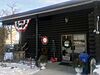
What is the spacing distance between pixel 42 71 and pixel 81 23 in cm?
377

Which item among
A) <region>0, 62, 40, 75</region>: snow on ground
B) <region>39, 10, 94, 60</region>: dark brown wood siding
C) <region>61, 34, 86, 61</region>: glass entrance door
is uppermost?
<region>39, 10, 94, 60</region>: dark brown wood siding

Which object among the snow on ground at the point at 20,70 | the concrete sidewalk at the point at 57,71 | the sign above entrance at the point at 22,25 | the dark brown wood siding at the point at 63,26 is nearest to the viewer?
the concrete sidewalk at the point at 57,71

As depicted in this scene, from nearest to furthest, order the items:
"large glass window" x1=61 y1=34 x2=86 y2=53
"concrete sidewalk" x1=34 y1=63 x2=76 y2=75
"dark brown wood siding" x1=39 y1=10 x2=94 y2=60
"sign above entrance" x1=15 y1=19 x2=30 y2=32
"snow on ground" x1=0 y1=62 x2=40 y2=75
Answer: "concrete sidewalk" x1=34 y1=63 x2=76 y2=75, "snow on ground" x1=0 y1=62 x2=40 y2=75, "dark brown wood siding" x1=39 y1=10 x2=94 y2=60, "large glass window" x1=61 y1=34 x2=86 y2=53, "sign above entrance" x1=15 y1=19 x2=30 y2=32

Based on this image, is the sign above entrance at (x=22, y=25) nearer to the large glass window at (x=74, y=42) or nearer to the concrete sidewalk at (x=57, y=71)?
the large glass window at (x=74, y=42)

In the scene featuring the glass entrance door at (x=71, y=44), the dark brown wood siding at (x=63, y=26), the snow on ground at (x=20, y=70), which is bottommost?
the snow on ground at (x=20, y=70)

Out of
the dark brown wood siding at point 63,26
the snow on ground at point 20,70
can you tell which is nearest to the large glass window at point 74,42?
the dark brown wood siding at point 63,26

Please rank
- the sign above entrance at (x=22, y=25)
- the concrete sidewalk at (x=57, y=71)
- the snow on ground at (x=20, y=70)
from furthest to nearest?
the sign above entrance at (x=22, y=25) < the snow on ground at (x=20, y=70) < the concrete sidewalk at (x=57, y=71)

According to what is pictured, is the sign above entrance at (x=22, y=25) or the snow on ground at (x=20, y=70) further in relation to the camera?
the sign above entrance at (x=22, y=25)

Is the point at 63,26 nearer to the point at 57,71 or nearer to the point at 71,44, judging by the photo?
the point at 71,44

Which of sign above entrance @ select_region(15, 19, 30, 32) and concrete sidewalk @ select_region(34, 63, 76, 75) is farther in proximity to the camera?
sign above entrance @ select_region(15, 19, 30, 32)

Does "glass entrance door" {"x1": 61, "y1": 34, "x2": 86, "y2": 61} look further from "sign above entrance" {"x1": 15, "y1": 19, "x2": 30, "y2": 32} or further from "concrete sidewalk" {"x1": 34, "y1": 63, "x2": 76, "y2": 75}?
"sign above entrance" {"x1": 15, "y1": 19, "x2": 30, "y2": 32}

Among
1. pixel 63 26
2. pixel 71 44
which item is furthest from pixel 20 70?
pixel 63 26

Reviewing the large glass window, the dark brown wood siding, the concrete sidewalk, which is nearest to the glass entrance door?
the large glass window

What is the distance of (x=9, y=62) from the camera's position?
17281mm
